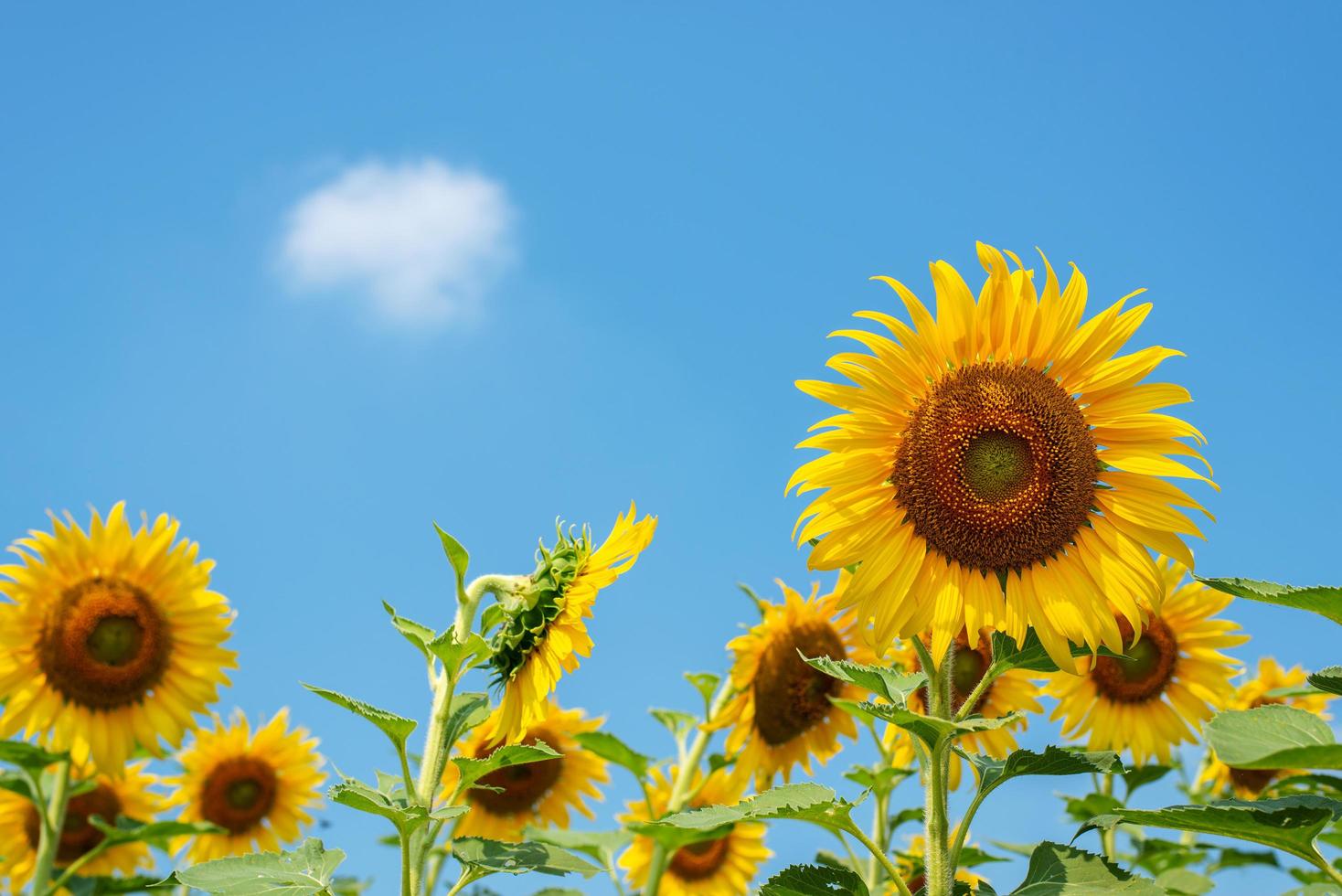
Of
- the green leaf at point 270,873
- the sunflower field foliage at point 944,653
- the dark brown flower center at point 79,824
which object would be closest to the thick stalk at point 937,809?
the sunflower field foliage at point 944,653

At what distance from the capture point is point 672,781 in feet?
23.3

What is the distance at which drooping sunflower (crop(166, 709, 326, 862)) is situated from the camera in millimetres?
8250

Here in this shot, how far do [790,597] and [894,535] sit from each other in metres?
2.40

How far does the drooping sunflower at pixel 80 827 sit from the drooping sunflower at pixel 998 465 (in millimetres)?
6460

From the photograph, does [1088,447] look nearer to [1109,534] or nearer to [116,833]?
[1109,534]

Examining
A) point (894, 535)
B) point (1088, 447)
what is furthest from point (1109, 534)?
point (894, 535)

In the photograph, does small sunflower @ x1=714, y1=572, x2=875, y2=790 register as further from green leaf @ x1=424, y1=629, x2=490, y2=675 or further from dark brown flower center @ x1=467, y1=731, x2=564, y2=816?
green leaf @ x1=424, y1=629, x2=490, y2=675

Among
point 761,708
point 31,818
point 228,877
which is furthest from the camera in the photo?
point 31,818

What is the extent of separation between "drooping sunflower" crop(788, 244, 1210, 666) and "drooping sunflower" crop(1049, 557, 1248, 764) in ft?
8.88

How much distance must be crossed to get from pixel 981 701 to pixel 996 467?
8.09 feet

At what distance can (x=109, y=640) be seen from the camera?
7203 mm

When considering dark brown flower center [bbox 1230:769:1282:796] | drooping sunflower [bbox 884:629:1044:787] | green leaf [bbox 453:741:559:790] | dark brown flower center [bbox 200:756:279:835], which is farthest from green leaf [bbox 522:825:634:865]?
dark brown flower center [bbox 1230:769:1282:796]

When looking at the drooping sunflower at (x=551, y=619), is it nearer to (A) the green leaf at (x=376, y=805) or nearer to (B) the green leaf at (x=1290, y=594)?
(A) the green leaf at (x=376, y=805)

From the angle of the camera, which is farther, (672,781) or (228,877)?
(672,781)
